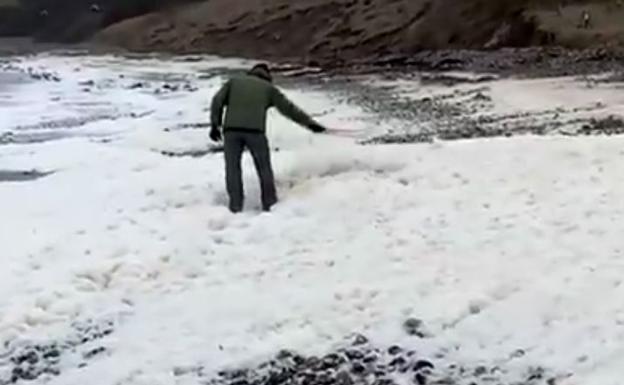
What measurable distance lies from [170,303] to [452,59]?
120 ft

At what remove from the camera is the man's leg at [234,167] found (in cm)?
1243

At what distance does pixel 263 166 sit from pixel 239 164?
0.26 meters

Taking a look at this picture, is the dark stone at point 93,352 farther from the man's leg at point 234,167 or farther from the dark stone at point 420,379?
the man's leg at point 234,167

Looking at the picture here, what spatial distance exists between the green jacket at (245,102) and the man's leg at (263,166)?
0.12 m

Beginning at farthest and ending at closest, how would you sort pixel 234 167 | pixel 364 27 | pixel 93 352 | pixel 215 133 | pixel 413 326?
pixel 364 27 → pixel 215 133 → pixel 234 167 → pixel 93 352 → pixel 413 326

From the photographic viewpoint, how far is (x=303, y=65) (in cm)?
5038

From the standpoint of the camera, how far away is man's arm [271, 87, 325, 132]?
12.6 meters

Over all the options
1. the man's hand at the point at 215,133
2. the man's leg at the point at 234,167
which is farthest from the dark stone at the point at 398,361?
the man's hand at the point at 215,133

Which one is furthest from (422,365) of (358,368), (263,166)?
(263,166)

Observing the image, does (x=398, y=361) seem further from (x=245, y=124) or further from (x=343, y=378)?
(x=245, y=124)

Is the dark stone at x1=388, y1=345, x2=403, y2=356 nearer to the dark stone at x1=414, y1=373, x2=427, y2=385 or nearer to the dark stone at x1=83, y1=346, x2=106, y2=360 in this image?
the dark stone at x1=414, y1=373, x2=427, y2=385

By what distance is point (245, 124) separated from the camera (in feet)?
40.7

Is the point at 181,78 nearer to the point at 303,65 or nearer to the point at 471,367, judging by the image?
the point at 303,65

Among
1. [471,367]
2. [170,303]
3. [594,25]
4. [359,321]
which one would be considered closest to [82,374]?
[170,303]
